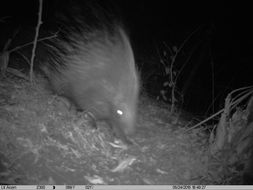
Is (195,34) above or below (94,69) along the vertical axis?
above

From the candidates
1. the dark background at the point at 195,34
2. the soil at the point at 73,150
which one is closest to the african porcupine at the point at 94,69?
the soil at the point at 73,150

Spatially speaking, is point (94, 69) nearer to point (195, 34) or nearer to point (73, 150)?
point (73, 150)

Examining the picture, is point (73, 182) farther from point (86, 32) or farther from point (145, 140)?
point (86, 32)

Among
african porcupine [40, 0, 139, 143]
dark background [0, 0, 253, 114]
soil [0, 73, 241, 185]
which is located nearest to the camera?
soil [0, 73, 241, 185]

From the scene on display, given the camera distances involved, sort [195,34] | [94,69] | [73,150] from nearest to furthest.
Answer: [73,150] < [94,69] < [195,34]

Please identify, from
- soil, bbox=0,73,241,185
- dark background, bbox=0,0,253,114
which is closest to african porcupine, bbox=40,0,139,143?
soil, bbox=0,73,241,185

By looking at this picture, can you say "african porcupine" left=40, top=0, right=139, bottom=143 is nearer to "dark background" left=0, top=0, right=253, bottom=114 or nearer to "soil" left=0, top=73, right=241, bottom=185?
"soil" left=0, top=73, right=241, bottom=185

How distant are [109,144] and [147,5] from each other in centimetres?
816

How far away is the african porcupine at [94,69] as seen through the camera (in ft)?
21.0

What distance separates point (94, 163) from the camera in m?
4.78

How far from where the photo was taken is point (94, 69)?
7168mm

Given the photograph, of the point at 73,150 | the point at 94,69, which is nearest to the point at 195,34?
the point at 94,69

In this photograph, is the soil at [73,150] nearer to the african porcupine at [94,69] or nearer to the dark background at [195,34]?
the african porcupine at [94,69]

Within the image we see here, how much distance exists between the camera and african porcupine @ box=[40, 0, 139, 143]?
21.0 feet
